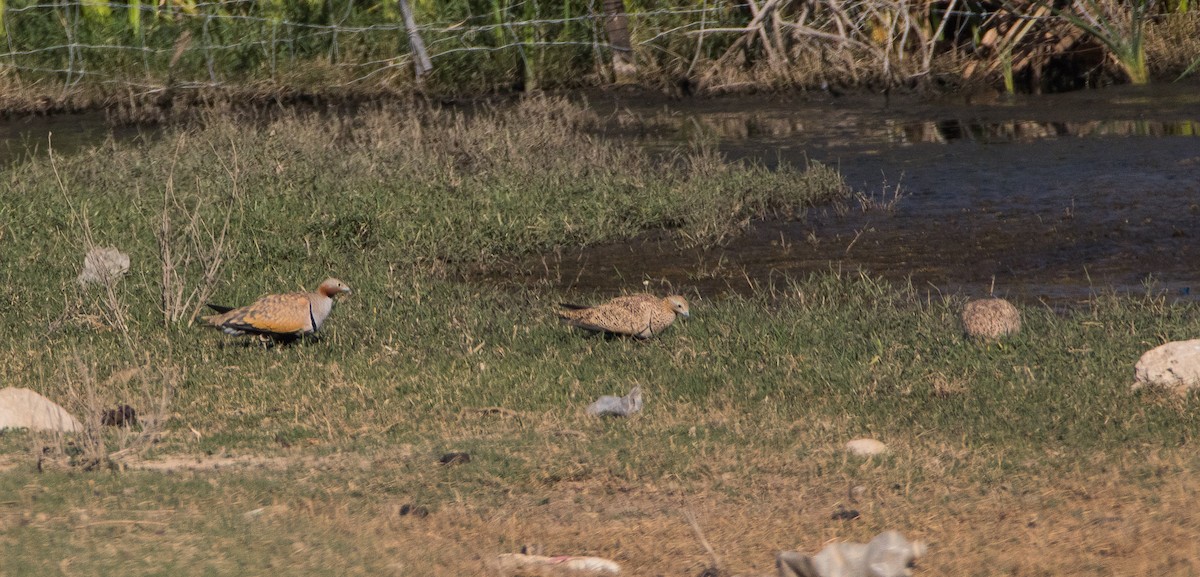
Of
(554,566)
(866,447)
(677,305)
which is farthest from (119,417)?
(866,447)

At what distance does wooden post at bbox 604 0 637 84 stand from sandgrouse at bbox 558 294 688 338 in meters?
9.49

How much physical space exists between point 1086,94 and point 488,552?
36.8ft

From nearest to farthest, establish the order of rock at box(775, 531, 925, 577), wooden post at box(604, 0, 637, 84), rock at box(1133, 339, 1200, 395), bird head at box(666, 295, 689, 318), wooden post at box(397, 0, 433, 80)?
rock at box(775, 531, 925, 577) < rock at box(1133, 339, 1200, 395) < bird head at box(666, 295, 689, 318) < wooden post at box(604, 0, 637, 84) < wooden post at box(397, 0, 433, 80)

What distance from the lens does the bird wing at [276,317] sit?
→ 20.6 feet

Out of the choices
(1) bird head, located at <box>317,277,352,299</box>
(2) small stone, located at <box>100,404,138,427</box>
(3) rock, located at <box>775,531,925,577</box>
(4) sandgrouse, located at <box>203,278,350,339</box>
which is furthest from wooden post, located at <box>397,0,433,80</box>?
(3) rock, located at <box>775,531,925,577</box>

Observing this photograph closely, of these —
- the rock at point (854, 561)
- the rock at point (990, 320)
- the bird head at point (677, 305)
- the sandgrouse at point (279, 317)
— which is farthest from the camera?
the bird head at point (677, 305)

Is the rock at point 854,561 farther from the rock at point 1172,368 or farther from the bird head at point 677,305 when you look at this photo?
the bird head at point 677,305

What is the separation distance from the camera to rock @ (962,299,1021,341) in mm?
6133

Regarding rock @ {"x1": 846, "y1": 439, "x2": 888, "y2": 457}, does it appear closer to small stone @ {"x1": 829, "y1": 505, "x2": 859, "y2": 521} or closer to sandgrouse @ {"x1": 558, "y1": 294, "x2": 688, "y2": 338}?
small stone @ {"x1": 829, "y1": 505, "x2": 859, "y2": 521}

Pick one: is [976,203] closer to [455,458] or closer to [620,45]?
[455,458]

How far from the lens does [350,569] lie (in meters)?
3.85

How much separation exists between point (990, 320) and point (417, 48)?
35.9 ft

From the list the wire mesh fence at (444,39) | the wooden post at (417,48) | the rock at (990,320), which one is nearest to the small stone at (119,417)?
the rock at (990,320)

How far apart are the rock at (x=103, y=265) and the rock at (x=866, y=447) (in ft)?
12.3
